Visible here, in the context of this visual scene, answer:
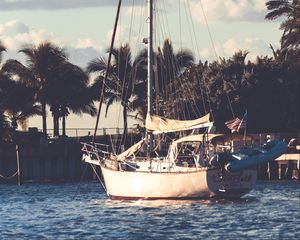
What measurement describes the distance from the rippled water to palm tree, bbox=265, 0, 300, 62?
99.6 feet

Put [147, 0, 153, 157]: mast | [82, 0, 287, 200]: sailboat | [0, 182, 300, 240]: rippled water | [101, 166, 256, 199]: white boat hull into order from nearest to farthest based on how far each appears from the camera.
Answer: [0, 182, 300, 240]: rippled water → [82, 0, 287, 200]: sailboat → [101, 166, 256, 199]: white boat hull → [147, 0, 153, 157]: mast

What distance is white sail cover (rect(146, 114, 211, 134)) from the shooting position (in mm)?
72750

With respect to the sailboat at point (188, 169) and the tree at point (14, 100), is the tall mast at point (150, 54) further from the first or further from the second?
the tree at point (14, 100)

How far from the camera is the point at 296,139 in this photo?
342ft

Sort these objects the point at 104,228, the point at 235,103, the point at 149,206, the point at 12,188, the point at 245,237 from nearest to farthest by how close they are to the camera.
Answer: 1. the point at 245,237
2. the point at 104,228
3. the point at 149,206
4. the point at 12,188
5. the point at 235,103

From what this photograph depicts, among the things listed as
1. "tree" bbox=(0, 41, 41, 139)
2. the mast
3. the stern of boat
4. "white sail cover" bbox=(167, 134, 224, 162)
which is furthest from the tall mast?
"tree" bbox=(0, 41, 41, 139)

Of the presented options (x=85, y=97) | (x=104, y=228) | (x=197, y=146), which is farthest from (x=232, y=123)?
(x=85, y=97)

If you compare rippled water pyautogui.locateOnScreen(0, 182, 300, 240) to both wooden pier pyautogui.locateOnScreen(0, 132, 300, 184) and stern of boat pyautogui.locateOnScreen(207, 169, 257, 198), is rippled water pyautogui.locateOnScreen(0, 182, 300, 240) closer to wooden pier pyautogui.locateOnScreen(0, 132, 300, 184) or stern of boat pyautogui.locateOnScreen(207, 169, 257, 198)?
stern of boat pyautogui.locateOnScreen(207, 169, 257, 198)

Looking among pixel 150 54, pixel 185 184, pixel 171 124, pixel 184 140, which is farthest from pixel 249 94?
pixel 185 184

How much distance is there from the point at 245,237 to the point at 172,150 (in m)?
21.8

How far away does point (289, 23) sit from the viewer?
113 m

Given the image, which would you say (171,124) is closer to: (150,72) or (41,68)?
(150,72)

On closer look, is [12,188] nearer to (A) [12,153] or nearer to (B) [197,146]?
(A) [12,153]

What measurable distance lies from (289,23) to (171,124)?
135 feet
